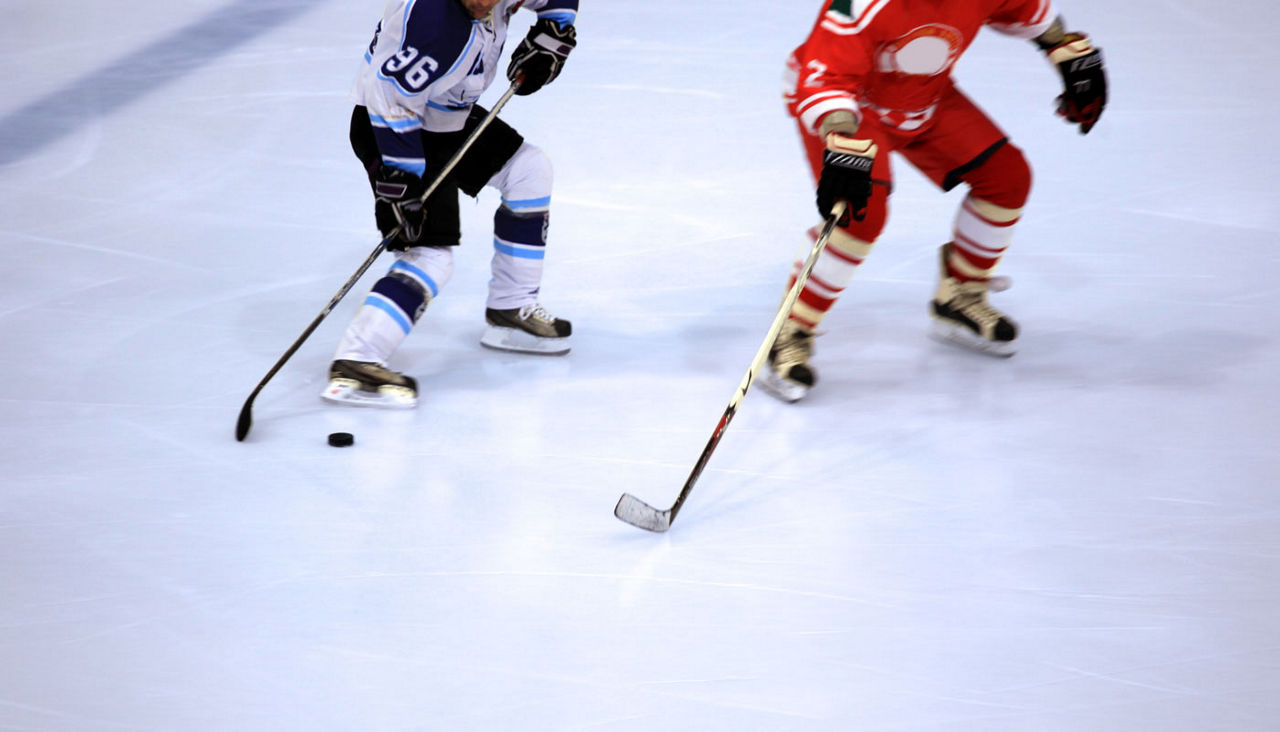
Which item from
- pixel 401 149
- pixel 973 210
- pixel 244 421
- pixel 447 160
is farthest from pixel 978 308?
pixel 244 421

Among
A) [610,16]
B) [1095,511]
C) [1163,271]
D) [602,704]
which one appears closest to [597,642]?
[602,704]

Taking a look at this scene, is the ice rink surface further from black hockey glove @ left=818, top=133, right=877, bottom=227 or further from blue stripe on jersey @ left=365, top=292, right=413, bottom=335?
black hockey glove @ left=818, top=133, right=877, bottom=227

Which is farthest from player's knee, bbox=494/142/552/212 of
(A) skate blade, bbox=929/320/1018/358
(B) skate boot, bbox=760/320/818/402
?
(A) skate blade, bbox=929/320/1018/358

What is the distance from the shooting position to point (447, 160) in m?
2.86

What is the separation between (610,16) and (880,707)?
12.9ft

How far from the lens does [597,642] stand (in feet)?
6.84

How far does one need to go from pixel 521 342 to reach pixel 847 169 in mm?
922

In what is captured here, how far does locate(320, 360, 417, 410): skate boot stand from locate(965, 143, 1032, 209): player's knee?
52.8 inches

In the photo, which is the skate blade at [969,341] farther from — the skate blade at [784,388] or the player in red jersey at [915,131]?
the skate blade at [784,388]

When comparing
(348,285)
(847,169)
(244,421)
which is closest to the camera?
(847,169)

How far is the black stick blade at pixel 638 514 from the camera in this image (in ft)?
7.73

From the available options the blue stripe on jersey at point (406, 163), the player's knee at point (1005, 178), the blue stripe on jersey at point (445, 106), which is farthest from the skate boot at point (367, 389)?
the player's knee at point (1005, 178)

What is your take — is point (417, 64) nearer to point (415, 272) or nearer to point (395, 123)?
point (395, 123)

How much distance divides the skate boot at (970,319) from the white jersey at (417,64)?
119 centimetres
